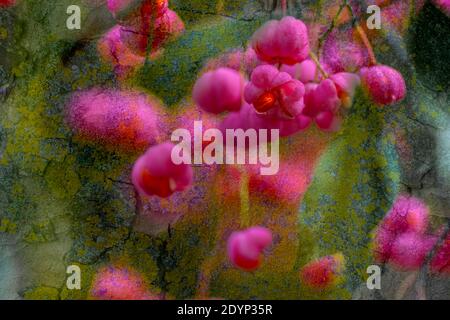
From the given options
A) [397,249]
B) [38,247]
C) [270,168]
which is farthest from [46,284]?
[397,249]

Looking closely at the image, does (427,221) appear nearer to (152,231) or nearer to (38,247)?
(152,231)

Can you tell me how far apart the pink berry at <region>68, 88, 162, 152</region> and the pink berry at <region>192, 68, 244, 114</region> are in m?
0.14

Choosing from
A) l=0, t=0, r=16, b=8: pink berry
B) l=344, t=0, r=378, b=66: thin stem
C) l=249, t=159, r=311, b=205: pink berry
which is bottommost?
l=249, t=159, r=311, b=205: pink berry

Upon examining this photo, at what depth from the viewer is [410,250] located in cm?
74

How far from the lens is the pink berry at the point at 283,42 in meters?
Result: 0.56

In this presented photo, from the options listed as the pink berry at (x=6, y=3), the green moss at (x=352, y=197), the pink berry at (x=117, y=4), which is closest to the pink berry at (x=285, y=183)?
the green moss at (x=352, y=197)

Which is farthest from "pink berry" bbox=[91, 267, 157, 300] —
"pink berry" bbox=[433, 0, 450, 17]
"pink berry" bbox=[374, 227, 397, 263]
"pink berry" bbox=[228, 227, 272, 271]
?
"pink berry" bbox=[433, 0, 450, 17]

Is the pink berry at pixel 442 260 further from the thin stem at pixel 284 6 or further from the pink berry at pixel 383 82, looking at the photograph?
the thin stem at pixel 284 6

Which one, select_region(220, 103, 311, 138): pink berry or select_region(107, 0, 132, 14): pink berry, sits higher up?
select_region(107, 0, 132, 14): pink berry

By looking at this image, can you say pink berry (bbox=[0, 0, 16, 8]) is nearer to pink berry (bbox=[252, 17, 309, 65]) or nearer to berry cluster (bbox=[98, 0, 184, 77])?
berry cluster (bbox=[98, 0, 184, 77])

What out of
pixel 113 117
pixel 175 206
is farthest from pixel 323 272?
pixel 113 117

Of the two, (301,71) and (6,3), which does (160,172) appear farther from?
(6,3)

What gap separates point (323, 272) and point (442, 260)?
0.45 feet

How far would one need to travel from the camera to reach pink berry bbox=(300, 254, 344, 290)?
738 mm
